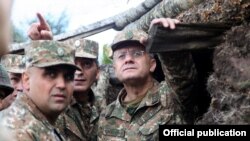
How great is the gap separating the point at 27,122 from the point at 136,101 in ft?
4.20

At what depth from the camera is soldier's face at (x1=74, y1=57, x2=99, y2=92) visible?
163 inches

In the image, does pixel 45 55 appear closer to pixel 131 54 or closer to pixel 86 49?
pixel 131 54

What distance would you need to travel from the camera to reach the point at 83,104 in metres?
4.27

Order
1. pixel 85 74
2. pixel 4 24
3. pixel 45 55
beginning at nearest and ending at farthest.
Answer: pixel 4 24 < pixel 45 55 < pixel 85 74

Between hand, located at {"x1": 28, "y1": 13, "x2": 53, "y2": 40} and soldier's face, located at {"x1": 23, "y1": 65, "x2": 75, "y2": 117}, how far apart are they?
1.24 ft

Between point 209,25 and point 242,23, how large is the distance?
23 cm

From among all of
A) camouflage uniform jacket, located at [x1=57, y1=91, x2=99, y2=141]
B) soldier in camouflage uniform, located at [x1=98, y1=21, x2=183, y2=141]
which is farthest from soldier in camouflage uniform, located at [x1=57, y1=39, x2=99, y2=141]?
soldier in camouflage uniform, located at [x1=98, y1=21, x2=183, y2=141]

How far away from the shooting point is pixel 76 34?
6.83 meters

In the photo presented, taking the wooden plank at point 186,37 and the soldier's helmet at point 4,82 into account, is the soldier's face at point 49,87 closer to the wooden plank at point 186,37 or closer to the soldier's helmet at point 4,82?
the soldier's helmet at point 4,82

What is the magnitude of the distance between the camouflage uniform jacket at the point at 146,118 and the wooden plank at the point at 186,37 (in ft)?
1.76

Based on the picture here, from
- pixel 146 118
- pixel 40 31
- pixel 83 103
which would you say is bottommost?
pixel 146 118

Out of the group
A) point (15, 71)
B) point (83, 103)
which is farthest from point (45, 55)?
point (15, 71)

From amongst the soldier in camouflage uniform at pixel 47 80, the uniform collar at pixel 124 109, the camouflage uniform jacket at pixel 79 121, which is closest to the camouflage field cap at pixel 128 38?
the uniform collar at pixel 124 109

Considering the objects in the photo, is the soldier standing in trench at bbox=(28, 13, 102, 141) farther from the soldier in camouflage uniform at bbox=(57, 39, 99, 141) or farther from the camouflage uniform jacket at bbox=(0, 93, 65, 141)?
the camouflage uniform jacket at bbox=(0, 93, 65, 141)
